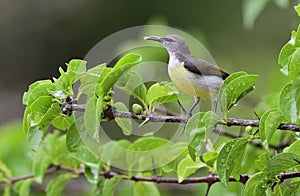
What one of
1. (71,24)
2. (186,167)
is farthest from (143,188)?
(71,24)

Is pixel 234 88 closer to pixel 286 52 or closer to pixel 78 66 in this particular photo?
pixel 286 52

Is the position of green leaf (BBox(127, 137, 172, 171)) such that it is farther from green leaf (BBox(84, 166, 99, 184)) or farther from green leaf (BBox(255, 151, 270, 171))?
green leaf (BBox(255, 151, 270, 171))

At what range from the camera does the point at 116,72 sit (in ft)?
4.50

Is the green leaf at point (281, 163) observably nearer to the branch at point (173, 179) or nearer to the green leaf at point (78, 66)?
the branch at point (173, 179)

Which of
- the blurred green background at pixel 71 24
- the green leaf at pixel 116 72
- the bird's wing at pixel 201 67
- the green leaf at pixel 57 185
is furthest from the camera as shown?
the blurred green background at pixel 71 24

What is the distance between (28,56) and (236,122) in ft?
21.7

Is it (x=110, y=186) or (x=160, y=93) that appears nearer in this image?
(x=160, y=93)

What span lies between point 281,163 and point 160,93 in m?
0.31

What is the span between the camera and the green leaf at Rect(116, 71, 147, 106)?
56.9 inches

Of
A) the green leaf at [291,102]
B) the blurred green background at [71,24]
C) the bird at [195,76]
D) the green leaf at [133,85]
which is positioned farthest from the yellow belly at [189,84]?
the blurred green background at [71,24]

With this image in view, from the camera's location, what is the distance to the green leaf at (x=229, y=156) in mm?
1341

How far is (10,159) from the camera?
8.93 ft

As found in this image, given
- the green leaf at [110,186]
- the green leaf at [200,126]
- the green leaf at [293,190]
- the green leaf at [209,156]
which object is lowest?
the green leaf at [110,186]

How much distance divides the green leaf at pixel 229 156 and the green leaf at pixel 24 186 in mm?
854
